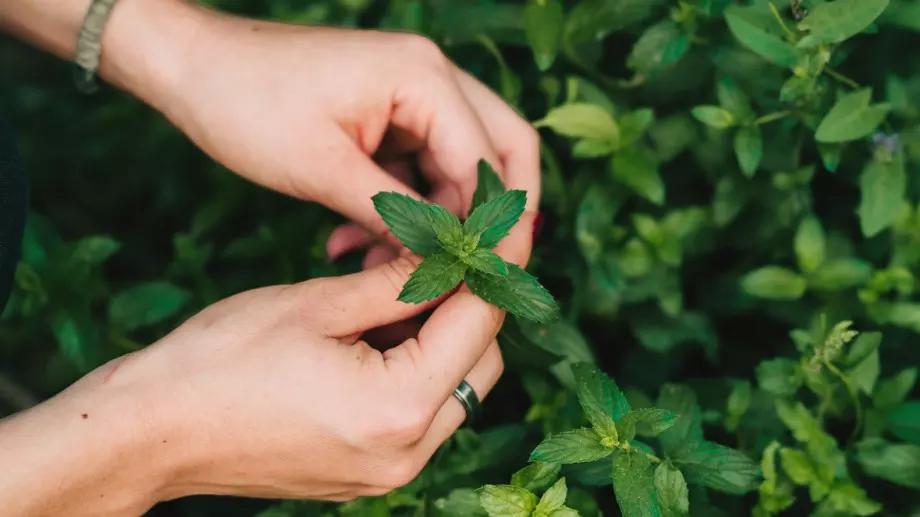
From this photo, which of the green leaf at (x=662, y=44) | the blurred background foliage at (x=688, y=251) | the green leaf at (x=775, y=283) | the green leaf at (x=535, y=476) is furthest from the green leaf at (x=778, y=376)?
the green leaf at (x=662, y=44)

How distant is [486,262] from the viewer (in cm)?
97

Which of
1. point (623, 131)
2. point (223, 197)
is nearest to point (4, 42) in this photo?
point (223, 197)

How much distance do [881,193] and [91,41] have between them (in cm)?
116

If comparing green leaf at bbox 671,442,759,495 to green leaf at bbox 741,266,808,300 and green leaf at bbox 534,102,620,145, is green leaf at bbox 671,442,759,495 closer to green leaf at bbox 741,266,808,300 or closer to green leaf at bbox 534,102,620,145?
green leaf at bbox 741,266,808,300

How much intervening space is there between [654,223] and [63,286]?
0.94 meters

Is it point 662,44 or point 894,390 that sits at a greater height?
point 662,44

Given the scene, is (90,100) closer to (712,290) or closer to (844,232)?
(712,290)

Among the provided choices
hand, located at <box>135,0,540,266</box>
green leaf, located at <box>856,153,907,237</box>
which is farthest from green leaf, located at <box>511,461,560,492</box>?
green leaf, located at <box>856,153,907,237</box>

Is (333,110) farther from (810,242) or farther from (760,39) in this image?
(810,242)

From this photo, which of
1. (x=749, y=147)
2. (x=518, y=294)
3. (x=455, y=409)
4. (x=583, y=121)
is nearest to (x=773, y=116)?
(x=749, y=147)

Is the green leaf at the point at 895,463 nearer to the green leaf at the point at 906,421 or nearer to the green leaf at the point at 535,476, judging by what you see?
the green leaf at the point at 906,421

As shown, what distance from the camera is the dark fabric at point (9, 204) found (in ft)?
3.16

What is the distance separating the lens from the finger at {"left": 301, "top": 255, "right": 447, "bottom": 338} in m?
0.97

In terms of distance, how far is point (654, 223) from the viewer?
1.31 metres
